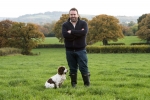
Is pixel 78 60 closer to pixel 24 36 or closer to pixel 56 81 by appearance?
pixel 56 81

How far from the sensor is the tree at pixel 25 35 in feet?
163

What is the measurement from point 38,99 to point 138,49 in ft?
133

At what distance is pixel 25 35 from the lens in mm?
49969

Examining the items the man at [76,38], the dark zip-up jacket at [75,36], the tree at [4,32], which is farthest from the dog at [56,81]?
the tree at [4,32]

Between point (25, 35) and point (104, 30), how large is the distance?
19.4 metres

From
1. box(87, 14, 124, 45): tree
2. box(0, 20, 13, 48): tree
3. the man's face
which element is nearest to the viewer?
the man's face

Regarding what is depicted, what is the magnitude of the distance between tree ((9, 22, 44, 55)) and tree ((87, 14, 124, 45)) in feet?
47.8

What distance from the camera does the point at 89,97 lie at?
A: 6863 millimetres

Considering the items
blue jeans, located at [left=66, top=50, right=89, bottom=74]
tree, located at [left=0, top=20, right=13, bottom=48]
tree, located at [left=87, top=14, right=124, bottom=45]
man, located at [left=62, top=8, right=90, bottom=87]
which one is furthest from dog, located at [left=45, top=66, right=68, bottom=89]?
tree, located at [left=87, top=14, right=124, bottom=45]

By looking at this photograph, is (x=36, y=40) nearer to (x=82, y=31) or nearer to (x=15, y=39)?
(x=15, y=39)

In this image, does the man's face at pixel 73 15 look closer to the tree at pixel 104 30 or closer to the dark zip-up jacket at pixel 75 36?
the dark zip-up jacket at pixel 75 36

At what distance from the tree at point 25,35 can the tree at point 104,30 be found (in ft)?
47.8

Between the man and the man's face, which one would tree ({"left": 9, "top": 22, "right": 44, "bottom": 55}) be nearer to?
the man

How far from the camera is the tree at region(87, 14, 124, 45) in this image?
190ft
